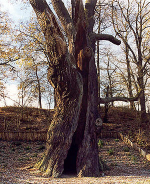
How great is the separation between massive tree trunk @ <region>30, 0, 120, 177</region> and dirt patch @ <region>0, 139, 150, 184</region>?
18.8 inches

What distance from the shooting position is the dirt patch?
4.73 metres

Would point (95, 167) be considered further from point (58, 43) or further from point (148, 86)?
point (148, 86)

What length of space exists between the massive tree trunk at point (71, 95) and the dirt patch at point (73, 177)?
48 centimetres

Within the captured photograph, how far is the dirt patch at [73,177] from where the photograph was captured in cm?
473

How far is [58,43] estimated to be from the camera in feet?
17.2

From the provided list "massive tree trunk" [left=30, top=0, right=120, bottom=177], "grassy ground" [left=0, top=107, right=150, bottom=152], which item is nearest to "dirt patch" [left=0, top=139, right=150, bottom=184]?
"massive tree trunk" [left=30, top=0, right=120, bottom=177]

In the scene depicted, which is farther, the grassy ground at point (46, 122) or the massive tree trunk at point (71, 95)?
the grassy ground at point (46, 122)

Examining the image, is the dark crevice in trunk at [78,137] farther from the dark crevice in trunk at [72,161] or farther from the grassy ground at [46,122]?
the grassy ground at [46,122]

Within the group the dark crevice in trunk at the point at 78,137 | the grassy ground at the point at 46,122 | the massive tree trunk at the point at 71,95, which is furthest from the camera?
the grassy ground at the point at 46,122

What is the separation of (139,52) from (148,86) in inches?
107

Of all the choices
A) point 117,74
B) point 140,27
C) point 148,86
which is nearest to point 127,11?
point 140,27

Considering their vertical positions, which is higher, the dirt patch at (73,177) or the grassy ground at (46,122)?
the grassy ground at (46,122)

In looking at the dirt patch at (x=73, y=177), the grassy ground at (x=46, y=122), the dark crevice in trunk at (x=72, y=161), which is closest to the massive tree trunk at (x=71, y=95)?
the dark crevice in trunk at (x=72, y=161)

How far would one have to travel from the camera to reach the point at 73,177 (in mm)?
5254
